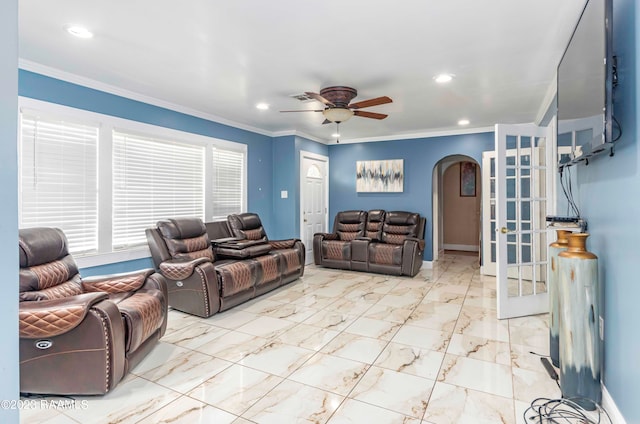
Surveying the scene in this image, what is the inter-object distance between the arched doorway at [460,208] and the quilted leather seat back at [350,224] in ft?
8.55

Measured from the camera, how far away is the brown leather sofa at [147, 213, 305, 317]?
3.60m

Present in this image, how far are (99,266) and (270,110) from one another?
9.26ft

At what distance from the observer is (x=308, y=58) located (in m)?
3.02

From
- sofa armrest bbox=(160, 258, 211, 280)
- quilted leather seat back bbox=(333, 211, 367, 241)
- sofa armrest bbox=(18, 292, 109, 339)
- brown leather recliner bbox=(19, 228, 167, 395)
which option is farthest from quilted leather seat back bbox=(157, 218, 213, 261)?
quilted leather seat back bbox=(333, 211, 367, 241)

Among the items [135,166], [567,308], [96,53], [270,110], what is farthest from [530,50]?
[135,166]

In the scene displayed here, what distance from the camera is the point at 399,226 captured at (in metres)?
6.12

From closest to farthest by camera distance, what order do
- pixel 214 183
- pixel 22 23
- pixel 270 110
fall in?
pixel 22 23 < pixel 270 110 < pixel 214 183

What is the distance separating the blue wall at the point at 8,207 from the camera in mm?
967

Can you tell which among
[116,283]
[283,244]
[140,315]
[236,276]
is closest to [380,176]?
[283,244]

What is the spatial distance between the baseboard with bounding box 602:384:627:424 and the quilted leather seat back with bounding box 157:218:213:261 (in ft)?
12.3

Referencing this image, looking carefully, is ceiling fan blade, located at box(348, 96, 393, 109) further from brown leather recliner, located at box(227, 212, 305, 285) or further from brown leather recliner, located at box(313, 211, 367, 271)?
brown leather recliner, located at box(313, 211, 367, 271)

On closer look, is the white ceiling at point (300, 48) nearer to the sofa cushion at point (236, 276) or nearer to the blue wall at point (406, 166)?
the blue wall at point (406, 166)

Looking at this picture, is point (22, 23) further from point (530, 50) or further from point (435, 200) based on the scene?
point (435, 200)

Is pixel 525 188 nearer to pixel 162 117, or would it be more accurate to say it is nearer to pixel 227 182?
pixel 227 182
